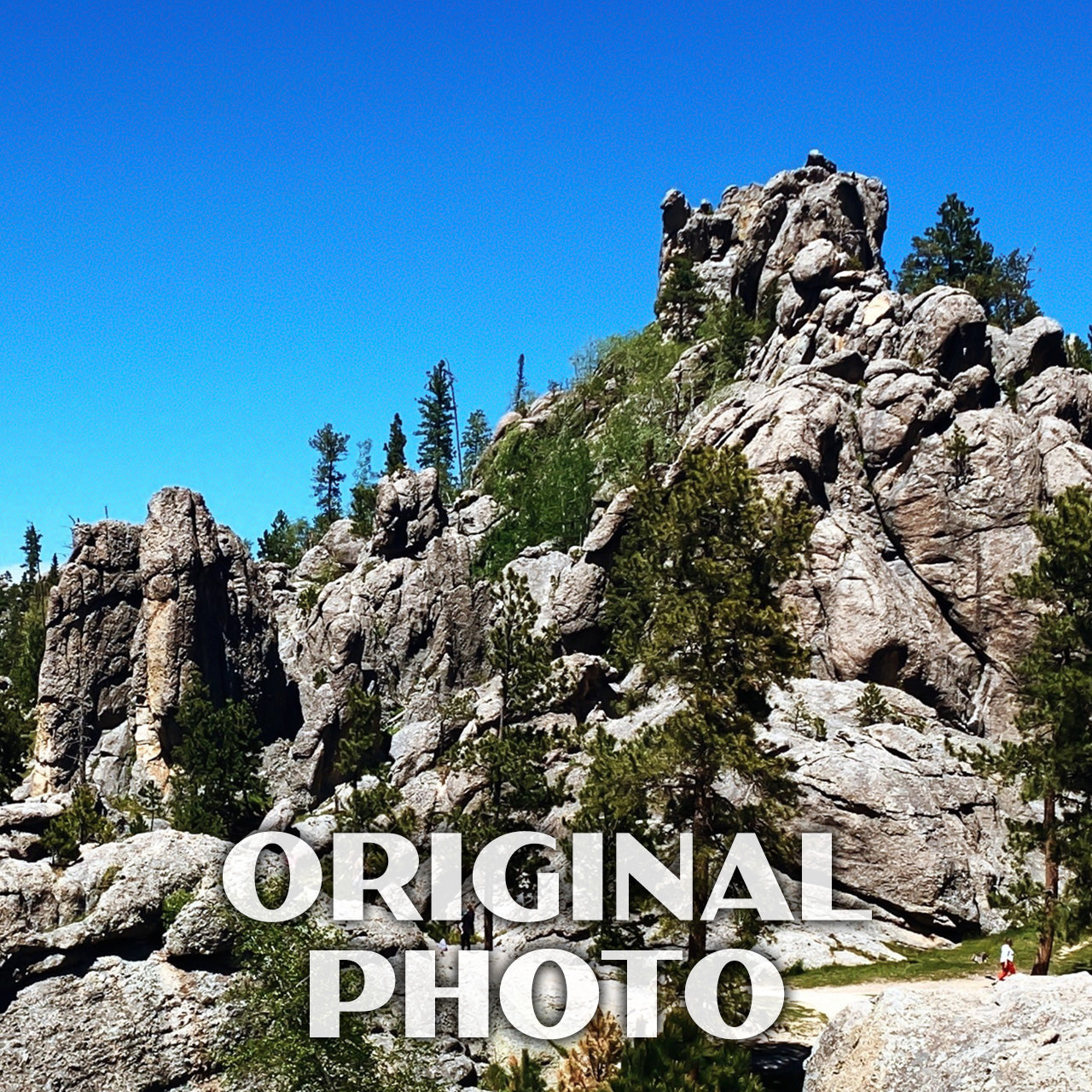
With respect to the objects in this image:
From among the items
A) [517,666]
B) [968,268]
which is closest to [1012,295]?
[968,268]

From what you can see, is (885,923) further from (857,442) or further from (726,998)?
(857,442)

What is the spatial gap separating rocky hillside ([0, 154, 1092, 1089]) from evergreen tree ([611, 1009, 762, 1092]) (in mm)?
8355

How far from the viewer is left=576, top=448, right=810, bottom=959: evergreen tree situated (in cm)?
2578

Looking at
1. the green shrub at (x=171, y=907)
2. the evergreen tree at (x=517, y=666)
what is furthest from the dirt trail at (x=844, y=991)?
the evergreen tree at (x=517, y=666)

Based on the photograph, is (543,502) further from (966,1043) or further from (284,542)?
(966,1043)

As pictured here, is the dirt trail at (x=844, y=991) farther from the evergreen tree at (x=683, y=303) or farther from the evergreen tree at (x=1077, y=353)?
the evergreen tree at (x=683, y=303)

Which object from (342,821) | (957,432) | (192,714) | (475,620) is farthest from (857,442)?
(192,714)

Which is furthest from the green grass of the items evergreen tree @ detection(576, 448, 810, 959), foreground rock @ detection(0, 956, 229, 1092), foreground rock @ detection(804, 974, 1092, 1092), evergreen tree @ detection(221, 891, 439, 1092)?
foreground rock @ detection(0, 956, 229, 1092)

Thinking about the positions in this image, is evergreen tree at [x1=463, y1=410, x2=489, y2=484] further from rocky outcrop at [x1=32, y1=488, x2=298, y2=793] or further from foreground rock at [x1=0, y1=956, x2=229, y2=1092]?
foreground rock at [x1=0, y1=956, x2=229, y2=1092]

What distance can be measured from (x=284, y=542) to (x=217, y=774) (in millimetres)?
73421

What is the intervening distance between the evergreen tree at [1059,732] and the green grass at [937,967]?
13.5ft

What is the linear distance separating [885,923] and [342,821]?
23171 millimetres

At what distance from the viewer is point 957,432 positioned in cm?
6297

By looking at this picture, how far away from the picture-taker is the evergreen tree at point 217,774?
2095 inches
